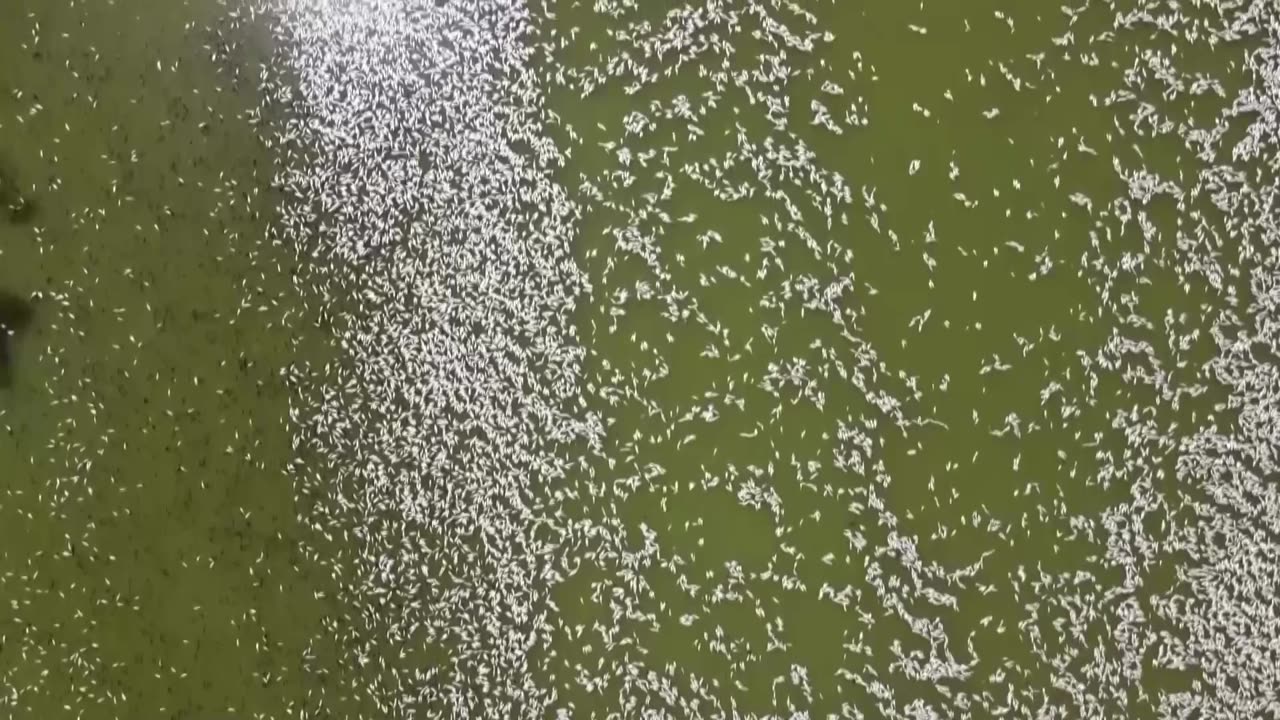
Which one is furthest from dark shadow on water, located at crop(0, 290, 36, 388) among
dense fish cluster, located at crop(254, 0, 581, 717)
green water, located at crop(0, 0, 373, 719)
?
dense fish cluster, located at crop(254, 0, 581, 717)

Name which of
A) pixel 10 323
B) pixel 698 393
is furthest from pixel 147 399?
pixel 698 393

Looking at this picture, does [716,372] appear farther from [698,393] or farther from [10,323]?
[10,323]

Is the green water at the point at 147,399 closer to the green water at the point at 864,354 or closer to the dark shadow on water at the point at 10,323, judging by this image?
the dark shadow on water at the point at 10,323

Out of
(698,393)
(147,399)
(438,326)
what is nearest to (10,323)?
(147,399)

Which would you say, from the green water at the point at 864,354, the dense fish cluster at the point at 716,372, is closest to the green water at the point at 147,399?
the dense fish cluster at the point at 716,372

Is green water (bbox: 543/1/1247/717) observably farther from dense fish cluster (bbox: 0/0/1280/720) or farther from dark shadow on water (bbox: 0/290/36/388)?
dark shadow on water (bbox: 0/290/36/388)

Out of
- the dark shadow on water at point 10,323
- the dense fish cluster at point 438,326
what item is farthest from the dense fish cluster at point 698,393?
the dark shadow on water at point 10,323

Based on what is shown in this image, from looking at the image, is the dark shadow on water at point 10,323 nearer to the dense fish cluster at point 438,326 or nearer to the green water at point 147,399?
the green water at point 147,399

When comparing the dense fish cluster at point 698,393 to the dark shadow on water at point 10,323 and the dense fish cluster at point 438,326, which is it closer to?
the dense fish cluster at point 438,326
